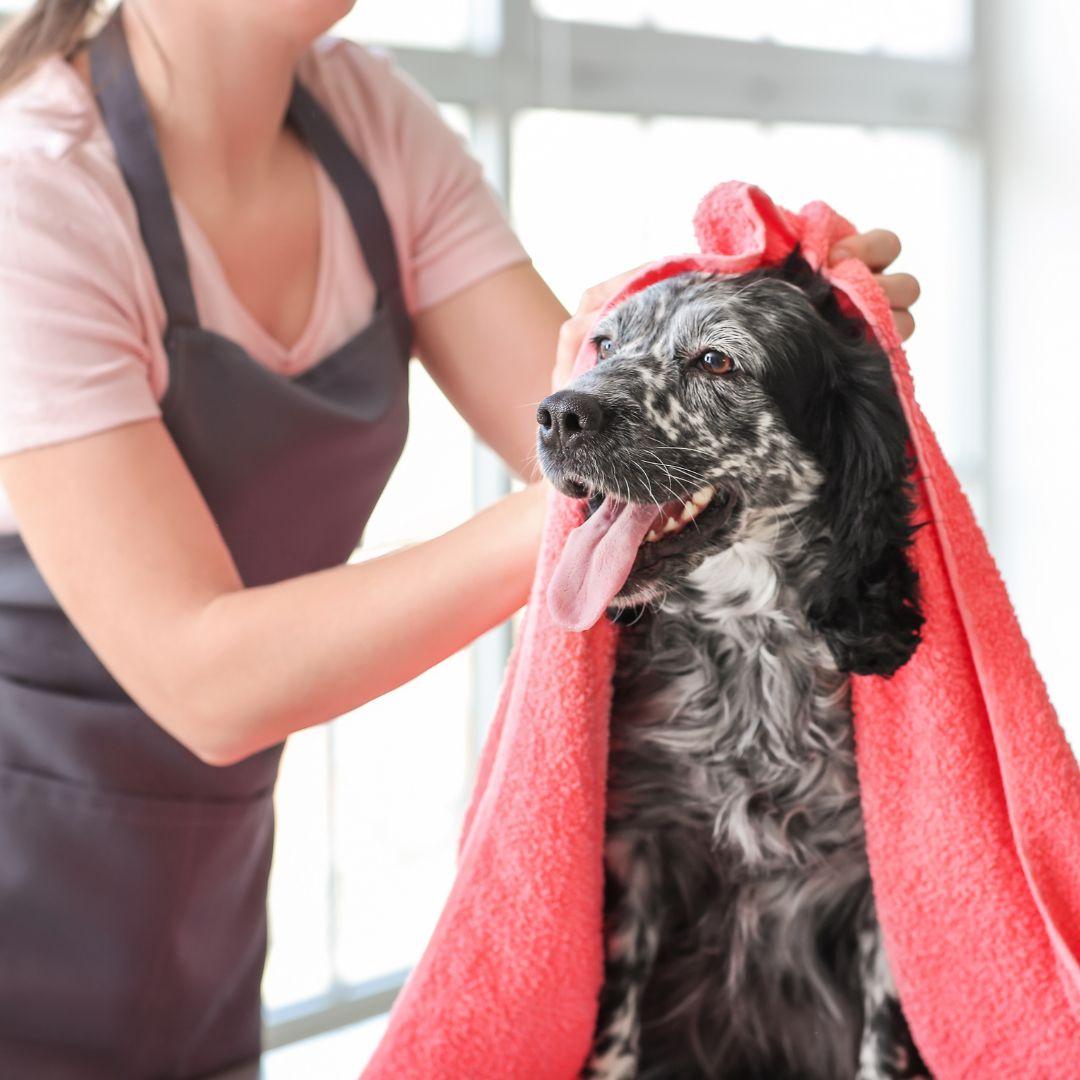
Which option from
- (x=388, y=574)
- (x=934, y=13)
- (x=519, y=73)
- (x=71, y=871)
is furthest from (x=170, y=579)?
(x=934, y=13)

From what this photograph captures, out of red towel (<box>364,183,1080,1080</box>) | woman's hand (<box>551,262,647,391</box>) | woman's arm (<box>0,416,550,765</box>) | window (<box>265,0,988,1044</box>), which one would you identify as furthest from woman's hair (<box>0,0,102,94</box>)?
window (<box>265,0,988,1044</box>)

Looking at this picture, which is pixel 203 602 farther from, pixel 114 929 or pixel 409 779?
pixel 409 779

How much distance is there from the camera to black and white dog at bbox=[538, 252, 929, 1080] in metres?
1.00

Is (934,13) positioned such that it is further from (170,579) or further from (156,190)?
(170,579)

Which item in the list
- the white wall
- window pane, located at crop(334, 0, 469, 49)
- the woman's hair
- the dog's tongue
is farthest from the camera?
the white wall

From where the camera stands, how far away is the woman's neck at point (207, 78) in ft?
4.25

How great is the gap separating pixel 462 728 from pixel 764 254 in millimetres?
1909

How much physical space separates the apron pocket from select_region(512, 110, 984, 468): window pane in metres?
1.43

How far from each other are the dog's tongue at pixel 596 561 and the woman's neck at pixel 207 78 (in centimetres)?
59

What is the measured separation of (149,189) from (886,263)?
0.66 m

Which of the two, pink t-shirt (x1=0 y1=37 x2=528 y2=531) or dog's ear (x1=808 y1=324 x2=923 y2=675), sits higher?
pink t-shirt (x1=0 y1=37 x2=528 y2=531)

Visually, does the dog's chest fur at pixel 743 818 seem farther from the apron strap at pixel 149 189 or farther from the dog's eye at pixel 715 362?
the apron strap at pixel 149 189

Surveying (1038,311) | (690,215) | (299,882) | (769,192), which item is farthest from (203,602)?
(1038,311)

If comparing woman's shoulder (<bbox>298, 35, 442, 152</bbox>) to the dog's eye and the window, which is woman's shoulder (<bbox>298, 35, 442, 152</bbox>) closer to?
the dog's eye
